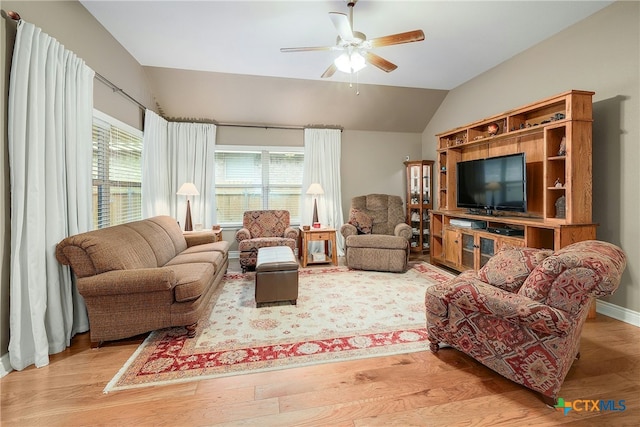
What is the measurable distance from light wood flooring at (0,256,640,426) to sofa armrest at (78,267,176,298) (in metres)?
0.49

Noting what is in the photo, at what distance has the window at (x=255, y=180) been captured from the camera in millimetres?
5367

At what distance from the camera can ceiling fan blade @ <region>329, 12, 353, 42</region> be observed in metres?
2.15

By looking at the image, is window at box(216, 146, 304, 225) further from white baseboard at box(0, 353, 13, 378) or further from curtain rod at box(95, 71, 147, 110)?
white baseboard at box(0, 353, 13, 378)

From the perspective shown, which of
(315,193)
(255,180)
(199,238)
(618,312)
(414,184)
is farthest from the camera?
(414,184)

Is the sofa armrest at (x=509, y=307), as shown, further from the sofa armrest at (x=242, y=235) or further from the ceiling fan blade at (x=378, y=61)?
the sofa armrest at (x=242, y=235)

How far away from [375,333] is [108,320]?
84.5 inches

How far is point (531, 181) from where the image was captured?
→ 11.4 ft

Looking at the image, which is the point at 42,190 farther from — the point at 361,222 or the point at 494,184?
the point at 494,184

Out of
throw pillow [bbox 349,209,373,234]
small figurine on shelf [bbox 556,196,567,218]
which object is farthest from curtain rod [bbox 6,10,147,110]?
small figurine on shelf [bbox 556,196,567,218]

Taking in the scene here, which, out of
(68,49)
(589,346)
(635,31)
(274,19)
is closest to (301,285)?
(589,346)

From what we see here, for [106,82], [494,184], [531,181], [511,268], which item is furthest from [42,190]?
[531,181]

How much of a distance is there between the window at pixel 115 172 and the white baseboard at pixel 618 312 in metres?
5.20

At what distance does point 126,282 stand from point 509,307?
8.53ft

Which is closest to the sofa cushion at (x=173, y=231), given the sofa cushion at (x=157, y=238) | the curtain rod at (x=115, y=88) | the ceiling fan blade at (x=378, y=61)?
the sofa cushion at (x=157, y=238)
